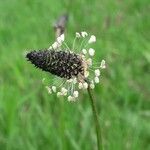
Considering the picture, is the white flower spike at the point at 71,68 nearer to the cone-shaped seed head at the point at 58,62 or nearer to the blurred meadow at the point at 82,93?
the cone-shaped seed head at the point at 58,62

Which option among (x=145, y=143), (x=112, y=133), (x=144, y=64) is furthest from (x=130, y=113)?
(x=144, y=64)

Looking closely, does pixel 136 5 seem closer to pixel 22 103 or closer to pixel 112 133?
pixel 22 103

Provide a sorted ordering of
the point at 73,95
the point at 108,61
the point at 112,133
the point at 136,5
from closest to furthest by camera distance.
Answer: the point at 73,95 → the point at 112,133 → the point at 108,61 → the point at 136,5

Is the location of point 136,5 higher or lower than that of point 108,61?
higher

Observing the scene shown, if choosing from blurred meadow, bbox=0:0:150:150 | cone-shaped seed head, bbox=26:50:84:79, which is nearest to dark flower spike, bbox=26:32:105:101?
cone-shaped seed head, bbox=26:50:84:79

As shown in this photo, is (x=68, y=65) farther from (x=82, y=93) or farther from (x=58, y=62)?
(x=82, y=93)
